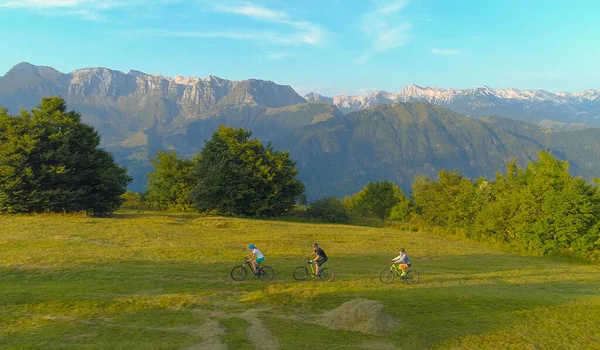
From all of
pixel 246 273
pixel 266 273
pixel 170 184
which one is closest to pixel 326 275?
pixel 266 273

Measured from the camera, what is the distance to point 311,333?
15.9 m

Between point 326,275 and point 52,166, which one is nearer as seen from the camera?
point 326,275

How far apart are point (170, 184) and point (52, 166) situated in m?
26.0

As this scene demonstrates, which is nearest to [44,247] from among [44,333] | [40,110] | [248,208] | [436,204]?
[44,333]

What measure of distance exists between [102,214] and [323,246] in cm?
2967

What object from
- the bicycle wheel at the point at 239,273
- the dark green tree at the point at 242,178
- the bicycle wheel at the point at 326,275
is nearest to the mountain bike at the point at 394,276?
the bicycle wheel at the point at 326,275

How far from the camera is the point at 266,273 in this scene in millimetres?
23969

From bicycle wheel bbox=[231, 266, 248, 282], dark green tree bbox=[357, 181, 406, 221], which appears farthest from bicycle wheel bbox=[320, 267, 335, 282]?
dark green tree bbox=[357, 181, 406, 221]

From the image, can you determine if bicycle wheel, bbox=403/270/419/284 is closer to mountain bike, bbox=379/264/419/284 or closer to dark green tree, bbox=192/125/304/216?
mountain bike, bbox=379/264/419/284

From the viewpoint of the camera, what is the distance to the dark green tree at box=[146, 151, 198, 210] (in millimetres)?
69000

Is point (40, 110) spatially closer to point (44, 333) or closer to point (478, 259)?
point (44, 333)

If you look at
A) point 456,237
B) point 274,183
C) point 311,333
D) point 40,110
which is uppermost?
point 40,110

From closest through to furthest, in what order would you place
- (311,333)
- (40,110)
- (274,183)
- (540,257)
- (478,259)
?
(311,333)
(478,259)
(540,257)
(40,110)
(274,183)

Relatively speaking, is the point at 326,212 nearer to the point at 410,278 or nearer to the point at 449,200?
the point at 449,200
